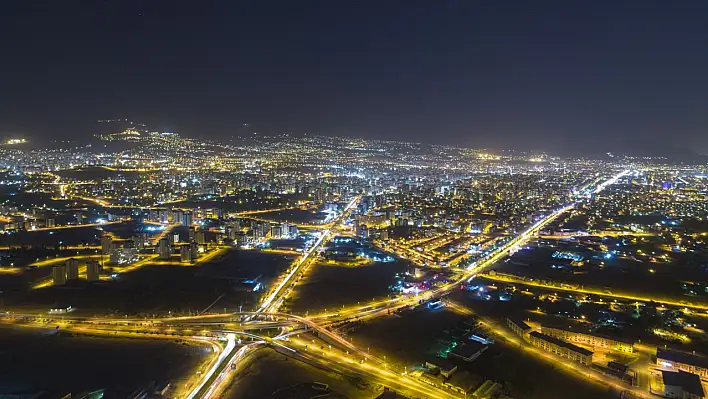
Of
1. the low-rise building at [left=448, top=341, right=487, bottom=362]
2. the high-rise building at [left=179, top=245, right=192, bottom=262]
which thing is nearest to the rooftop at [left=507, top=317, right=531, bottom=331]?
the low-rise building at [left=448, top=341, right=487, bottom=362]

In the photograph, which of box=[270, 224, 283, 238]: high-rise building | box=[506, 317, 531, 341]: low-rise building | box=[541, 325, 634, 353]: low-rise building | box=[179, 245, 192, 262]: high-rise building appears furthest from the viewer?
box=[270, 224, 283, 238]: high-rise building

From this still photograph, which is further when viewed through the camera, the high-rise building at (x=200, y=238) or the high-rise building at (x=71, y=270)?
the high-rise building at (x=200, y=238)

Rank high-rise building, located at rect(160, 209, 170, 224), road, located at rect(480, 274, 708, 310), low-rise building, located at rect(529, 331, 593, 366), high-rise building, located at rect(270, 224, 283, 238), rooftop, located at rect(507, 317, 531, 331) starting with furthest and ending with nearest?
high-rise building, located at rect(160, 209, 170, 224) → high-rise building, located at rect(270, 224, 283, 238) → road, located at rect(480, 274, 708, 310) → rooftop, located at rect(507, 317, 531, 331) → low-rise building, located at rect(529, 331, 593, 366)

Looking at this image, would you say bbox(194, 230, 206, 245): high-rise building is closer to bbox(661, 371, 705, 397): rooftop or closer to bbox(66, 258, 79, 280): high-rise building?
bbox(66, 258, 79, 280): high-rise building

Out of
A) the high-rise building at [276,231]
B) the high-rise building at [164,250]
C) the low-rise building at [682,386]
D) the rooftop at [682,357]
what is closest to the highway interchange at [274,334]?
the low-rise building at [682,386]

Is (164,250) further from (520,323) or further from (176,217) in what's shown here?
(520,323)

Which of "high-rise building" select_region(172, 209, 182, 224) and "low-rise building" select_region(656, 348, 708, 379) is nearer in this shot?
"low-rise building" select_region(656, 348, 708, 379)

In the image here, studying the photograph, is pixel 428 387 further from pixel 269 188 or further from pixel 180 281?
pixel 269 188

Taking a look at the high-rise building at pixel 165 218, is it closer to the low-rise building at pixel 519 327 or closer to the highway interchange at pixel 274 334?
the highway interchange at pixel 274 334

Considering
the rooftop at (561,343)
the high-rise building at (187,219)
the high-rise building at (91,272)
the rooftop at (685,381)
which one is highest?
the high-rise building at (187,219)
